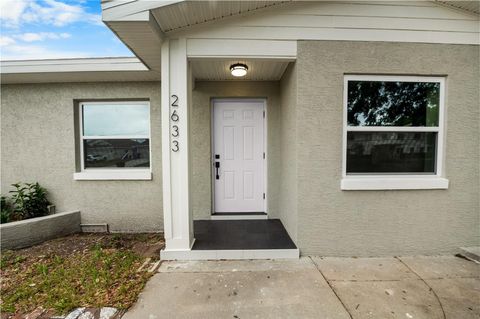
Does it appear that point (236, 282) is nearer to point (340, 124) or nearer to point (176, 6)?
point (340, 124)

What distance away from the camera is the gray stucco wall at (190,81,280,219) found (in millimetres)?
4133

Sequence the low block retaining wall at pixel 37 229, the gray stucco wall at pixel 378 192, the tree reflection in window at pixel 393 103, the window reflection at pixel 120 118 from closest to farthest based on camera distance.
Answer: the gray stucco wall at pixel 378 192 → the tree reflection in window at pixel 393 103 → the low block retaining wall at pixel 37 229 → the window reflection at pixel 120 118

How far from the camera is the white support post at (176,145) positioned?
289 cm

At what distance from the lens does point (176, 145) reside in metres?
2.94

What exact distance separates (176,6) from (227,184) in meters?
2.94

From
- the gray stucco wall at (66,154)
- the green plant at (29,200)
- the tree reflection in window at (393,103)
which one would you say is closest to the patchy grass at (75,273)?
the gray stucco wall at (66,154)

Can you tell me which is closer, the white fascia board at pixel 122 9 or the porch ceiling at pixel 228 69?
the white fascia board at pixel 122 9

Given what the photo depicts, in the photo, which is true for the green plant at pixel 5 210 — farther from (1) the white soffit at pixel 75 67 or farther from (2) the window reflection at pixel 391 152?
(2) the window reflection at pixel 391 152

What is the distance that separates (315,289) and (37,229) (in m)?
4.58

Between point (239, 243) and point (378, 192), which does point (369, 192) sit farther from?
point (239, 243)

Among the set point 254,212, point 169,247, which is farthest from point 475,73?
point 169,247

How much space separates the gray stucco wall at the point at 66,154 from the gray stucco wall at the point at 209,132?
742mm

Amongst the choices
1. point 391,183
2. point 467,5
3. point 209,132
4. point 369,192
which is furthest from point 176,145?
point 467,5

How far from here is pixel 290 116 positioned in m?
3.30
